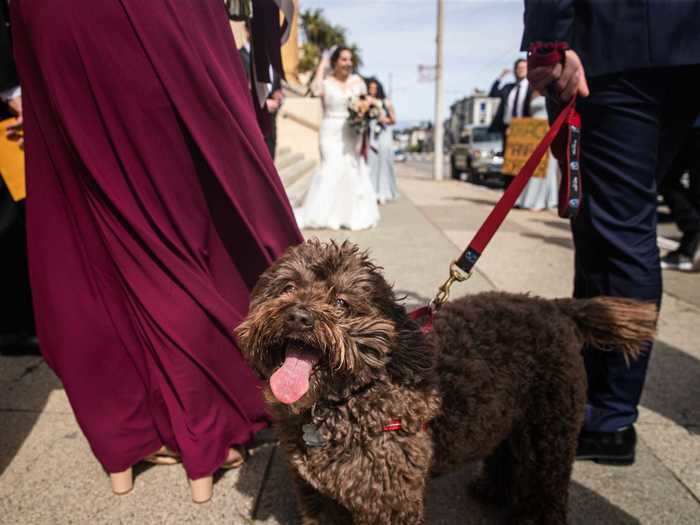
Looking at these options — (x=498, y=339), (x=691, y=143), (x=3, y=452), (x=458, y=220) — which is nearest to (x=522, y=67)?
(x=458, y=220)

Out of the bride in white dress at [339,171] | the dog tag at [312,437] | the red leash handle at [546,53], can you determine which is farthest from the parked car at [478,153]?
the dog tag at [312,437]

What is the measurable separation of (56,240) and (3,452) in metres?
1.24

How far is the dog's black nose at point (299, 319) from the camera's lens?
1580 millimetres

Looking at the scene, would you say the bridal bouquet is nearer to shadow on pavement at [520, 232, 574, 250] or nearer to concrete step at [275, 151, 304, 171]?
shadow on pavement at [520, 232, 574, 250]

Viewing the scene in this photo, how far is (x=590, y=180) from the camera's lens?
2.30 m

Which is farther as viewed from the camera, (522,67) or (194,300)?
(522,67)

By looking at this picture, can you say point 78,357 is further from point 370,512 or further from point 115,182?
point 370,512

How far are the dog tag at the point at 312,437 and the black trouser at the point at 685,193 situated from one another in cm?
551

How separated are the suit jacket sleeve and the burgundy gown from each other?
4.16ft

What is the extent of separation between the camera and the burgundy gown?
196cm

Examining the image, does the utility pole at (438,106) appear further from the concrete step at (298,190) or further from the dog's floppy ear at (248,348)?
the dog's floppy ear at (248,348)

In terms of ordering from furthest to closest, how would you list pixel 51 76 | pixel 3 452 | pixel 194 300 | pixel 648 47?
pixel 3 452 → pixel 194 300 → pixel 648 47 → pixel 51 76

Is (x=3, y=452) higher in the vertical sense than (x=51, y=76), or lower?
lower

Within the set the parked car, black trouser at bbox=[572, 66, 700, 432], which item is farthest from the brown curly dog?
the parked car
